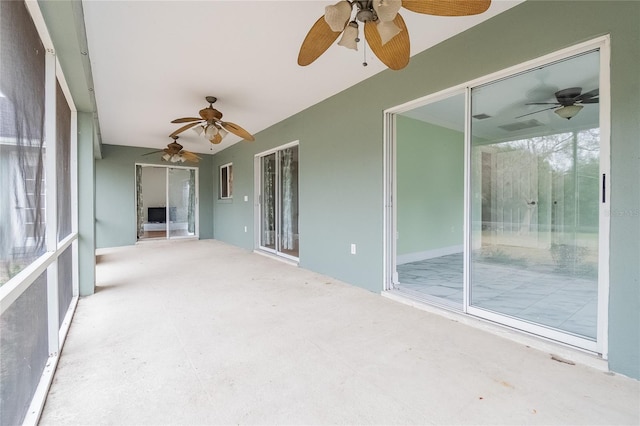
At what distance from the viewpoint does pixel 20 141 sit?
1368mm

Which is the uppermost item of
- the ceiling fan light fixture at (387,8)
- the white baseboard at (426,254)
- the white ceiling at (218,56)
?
the white ceiling at (218,56)

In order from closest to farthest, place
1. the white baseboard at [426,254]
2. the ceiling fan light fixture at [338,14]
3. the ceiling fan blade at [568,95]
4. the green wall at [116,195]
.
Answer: the ceiling fan light fixture at [338,14] → the ceiling fan blade at [568,95] → the white baseboard at [426,254] → the green wall at [116,195]

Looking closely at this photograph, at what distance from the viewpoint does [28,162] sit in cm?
148

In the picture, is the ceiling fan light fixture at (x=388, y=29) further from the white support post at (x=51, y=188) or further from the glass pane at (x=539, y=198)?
the white support post at (x=51, y=188)

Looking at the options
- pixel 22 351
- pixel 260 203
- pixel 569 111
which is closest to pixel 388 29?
pixel 569 111

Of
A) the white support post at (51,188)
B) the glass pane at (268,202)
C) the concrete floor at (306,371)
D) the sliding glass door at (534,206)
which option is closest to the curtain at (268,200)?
the glass pane at (268,202)

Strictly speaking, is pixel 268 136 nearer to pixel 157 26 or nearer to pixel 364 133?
pixel 364 133

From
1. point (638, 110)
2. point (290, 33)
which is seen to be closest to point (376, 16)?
point (290, 33)

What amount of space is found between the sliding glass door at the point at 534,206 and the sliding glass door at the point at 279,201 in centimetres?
232

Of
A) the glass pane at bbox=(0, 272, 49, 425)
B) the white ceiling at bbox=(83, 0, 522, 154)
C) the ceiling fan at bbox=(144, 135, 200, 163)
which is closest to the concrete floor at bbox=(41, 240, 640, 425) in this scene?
the glass pane at bbox=(0, 272, 49, 425)

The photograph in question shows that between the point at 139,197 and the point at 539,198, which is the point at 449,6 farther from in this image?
the point at 139,197

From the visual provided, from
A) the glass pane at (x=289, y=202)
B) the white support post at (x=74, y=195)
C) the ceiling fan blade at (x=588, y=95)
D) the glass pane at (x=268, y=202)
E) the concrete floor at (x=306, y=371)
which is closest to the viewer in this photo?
the concrete floor at (x=306, y=371)

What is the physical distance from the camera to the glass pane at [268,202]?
5.89 metres

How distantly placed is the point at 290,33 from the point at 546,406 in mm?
3167
